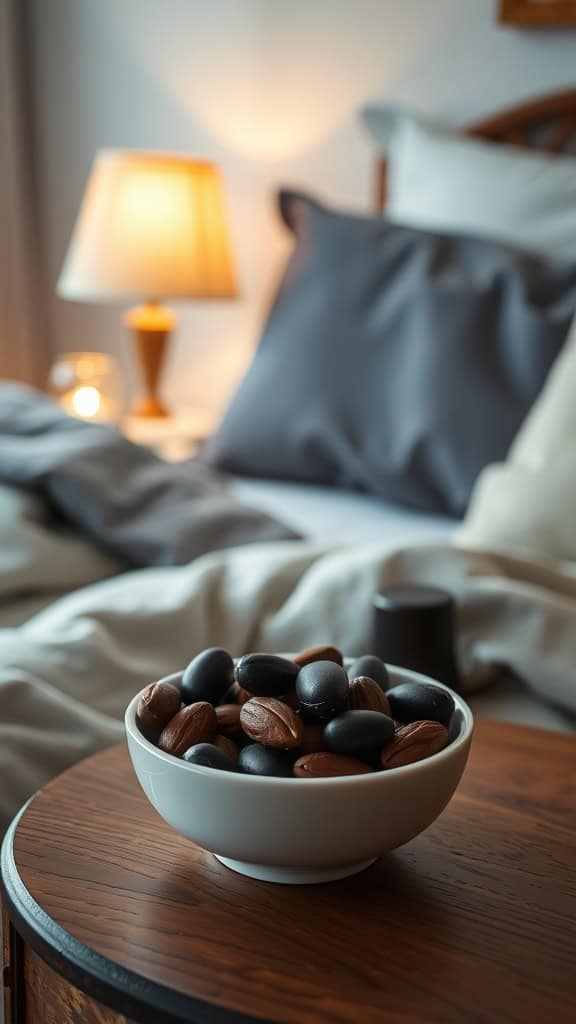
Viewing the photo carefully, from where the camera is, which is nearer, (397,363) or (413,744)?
(413,744)

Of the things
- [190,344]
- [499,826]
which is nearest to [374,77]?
[190,344]

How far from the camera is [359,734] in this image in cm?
66

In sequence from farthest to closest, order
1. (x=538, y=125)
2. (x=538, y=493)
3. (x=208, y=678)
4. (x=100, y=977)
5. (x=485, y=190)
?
(x=538, y=125)
(x=485, y=190)
(x=538, y=493)
(x=208, y=678)
(x=100, y=977)

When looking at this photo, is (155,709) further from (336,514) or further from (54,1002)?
(336,514)

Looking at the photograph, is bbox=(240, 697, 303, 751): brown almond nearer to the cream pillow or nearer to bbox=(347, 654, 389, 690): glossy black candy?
bbox=(347, 654, 389, 690): glossy black candy

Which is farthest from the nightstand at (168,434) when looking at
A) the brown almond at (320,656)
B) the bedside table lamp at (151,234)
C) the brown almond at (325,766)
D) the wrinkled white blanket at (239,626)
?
the brown almond at (325,766)

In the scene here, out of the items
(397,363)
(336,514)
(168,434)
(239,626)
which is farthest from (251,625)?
(168,434)

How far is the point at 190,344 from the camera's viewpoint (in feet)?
10.1

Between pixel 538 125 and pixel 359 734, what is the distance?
2.03 meters

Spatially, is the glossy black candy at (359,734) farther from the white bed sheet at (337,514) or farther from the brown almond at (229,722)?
the white bed sheet at (337,514)

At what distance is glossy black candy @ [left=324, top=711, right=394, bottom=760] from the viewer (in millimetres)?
661

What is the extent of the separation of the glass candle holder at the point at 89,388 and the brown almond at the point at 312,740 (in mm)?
1988

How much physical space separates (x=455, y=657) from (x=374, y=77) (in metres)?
1.92

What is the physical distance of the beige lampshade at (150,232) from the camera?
2492 mm
